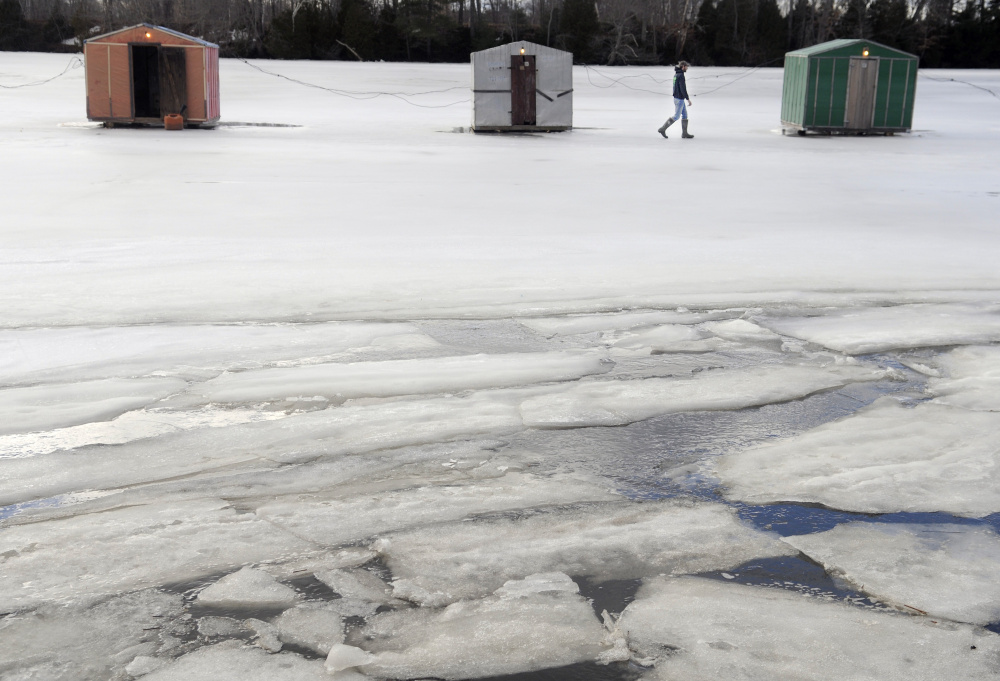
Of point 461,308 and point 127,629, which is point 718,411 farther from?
point 127,629

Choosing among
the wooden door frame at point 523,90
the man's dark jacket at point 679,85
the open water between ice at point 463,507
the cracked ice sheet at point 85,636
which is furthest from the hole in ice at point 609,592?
the wooden door frame at point 523,90

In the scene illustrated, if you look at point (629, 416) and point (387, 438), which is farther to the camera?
point (629, 416)

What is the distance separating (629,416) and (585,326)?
153 centimetres

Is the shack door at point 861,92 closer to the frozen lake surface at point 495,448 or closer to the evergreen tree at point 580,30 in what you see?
the frozen lake surface at point 495,448

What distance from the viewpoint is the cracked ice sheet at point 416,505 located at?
3.16m

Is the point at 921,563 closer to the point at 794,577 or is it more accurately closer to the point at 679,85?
the point at 794,577

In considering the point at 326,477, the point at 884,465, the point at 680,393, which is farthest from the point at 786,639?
the point at 680,393

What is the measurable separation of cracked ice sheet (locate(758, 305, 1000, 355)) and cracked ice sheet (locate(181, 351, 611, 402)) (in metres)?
1.29

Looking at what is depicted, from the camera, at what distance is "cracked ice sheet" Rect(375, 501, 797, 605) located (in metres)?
2.88

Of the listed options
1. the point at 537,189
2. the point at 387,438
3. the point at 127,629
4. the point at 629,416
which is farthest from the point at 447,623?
the point at 537,189

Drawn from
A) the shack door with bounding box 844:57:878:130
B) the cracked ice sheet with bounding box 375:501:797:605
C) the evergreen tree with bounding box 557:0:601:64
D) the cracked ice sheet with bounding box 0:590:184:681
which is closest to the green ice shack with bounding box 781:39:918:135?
the shack door with bounding box 844:57:878:130

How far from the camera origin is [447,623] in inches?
104

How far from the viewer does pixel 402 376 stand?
15.5 feet

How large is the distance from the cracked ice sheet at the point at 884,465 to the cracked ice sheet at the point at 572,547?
0.32 metres
